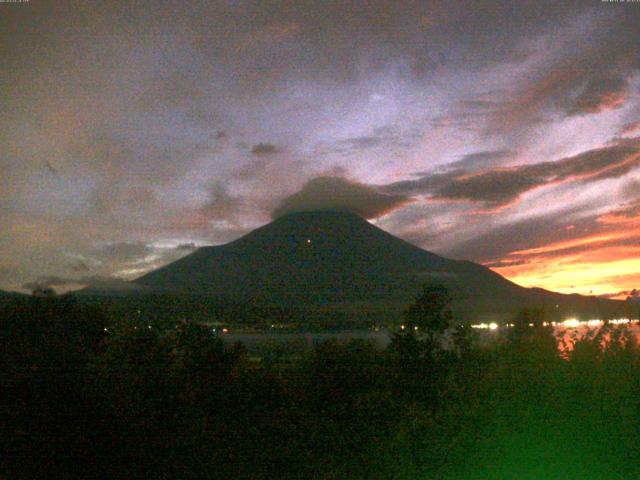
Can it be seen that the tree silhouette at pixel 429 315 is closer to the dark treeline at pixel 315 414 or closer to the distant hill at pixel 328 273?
the dark treeline at pixel 315 414

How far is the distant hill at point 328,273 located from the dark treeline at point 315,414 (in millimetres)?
23891

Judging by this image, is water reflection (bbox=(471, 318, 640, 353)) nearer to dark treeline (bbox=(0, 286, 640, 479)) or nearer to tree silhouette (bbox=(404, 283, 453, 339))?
dark treeline (bbox=(0, 286, 640, 479))

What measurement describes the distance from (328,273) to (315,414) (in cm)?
4213

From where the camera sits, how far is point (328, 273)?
167 ft

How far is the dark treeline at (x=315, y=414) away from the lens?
24.7ft

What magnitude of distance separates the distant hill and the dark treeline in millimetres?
23891

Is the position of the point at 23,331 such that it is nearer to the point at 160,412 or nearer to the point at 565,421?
the point at 160,412

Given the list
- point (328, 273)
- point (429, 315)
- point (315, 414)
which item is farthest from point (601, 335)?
point (328, 273)

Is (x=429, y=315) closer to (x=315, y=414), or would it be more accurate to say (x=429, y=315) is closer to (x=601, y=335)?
(x=601, y=335)

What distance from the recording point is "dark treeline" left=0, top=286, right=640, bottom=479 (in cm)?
753

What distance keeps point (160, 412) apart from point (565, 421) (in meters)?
4.88

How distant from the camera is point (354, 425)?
8.11 m

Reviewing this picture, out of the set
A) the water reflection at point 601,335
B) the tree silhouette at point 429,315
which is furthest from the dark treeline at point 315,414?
the tree silhouette at point 429,315

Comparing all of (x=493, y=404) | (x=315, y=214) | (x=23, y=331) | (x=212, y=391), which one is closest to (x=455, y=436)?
(x=493, y=404)
